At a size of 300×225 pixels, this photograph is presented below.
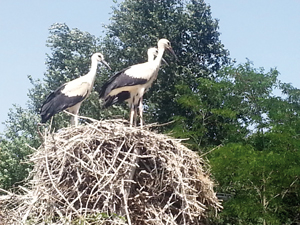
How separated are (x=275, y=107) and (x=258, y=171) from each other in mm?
3102

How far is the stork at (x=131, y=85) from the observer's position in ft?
28.8

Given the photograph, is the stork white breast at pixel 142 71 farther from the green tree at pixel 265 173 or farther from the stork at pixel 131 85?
the green tree at pixel 265 173

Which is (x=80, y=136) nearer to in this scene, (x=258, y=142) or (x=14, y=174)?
(x=258, y=142)

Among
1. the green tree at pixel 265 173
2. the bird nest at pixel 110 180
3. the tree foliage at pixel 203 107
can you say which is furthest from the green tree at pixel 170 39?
the bird nest at pixel 110 180

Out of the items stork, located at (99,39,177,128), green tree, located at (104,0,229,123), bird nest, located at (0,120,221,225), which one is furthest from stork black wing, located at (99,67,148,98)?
green tree, located at (104,0,229,123)

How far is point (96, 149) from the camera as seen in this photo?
6.66m

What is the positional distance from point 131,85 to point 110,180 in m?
2.91

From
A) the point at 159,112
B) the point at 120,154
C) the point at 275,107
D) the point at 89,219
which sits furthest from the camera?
the point at 159,112

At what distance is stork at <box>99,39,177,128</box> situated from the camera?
8.78 metres

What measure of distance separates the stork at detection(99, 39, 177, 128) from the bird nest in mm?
1715

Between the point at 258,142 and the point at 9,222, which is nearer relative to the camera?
the point at 9,222

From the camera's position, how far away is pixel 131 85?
879 cm

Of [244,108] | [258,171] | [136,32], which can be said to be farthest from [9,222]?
[136,32]

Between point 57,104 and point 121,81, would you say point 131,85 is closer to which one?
point 121,81
